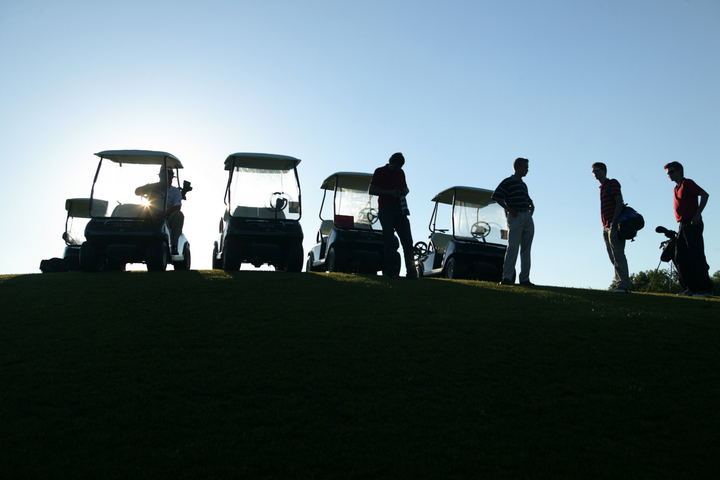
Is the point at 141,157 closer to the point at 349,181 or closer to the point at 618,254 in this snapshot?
the point at 349,181

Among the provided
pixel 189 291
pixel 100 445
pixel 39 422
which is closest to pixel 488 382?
pixel 100 445

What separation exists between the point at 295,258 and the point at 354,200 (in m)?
3.06

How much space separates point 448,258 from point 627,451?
9665 millimetres

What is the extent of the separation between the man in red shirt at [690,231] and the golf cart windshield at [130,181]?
9.12 m

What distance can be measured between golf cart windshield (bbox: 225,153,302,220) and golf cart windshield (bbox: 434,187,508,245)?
3994 mm

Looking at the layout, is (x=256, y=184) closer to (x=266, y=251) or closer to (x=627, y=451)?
(x=266, y=251)

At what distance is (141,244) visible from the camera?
1134 cm

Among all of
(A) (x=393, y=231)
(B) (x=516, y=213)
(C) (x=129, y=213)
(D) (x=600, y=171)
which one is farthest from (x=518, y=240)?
(C) (x=129, y=213)

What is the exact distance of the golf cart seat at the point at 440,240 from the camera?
1455 centimetres

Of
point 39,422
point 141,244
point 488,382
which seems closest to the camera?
point 39,422

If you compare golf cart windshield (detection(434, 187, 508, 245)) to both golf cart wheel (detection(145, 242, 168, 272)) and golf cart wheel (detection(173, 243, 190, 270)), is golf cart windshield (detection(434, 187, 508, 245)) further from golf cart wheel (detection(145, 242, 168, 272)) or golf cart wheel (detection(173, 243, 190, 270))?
golf cart wheel (detection(145, 242, 168, 272))

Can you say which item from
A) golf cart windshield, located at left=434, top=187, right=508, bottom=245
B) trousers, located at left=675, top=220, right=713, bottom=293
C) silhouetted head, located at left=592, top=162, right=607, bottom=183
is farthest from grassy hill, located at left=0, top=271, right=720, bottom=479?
golf cart windshield, located at left=434, top=187, right=508, bottom=245

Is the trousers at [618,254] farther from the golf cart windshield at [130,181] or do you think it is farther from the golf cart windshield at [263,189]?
the golf cart windshield at [130,181]

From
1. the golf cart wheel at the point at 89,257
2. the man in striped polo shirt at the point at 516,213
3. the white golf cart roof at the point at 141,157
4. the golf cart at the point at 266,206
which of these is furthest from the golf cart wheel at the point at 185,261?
the man in striped polo shirt at the point at 516,213
